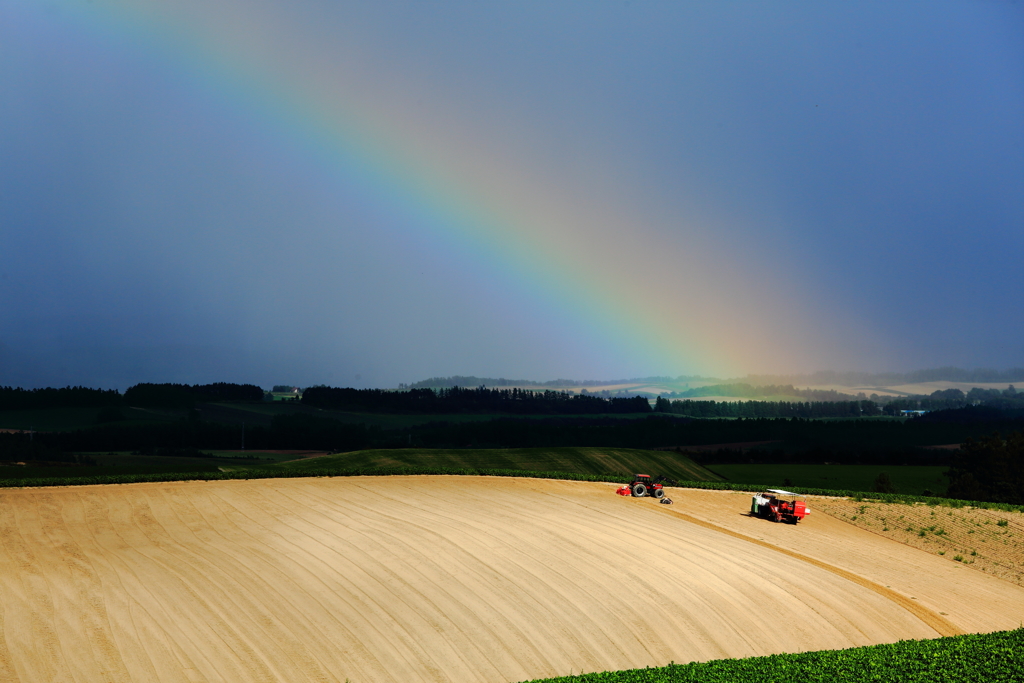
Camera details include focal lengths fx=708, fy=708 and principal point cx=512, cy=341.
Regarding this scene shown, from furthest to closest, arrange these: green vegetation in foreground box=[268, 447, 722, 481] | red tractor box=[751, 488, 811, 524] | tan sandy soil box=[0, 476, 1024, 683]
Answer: green vegetation in foreground box=[268, 447, 722, 481]
red tractor box=[751, 488, 811, 524]
tan sandy soil box=[0, 476, 1024, 683]

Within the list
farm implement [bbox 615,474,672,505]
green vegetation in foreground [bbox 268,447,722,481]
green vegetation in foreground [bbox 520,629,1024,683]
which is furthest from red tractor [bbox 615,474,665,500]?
green vegetation in foreground [bbox 268,447,722,481]

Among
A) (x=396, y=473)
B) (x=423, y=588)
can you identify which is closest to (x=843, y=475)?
(x=396, y=473)

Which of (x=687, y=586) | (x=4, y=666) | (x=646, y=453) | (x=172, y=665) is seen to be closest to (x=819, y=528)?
(x=687, y=586)

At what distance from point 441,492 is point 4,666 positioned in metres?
18.4

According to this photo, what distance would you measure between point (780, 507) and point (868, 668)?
60.9 ft

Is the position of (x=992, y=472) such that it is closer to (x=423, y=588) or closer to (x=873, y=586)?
(x=873, y=586)

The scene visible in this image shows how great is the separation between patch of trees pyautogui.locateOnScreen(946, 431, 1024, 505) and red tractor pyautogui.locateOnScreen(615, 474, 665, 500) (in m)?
35.3

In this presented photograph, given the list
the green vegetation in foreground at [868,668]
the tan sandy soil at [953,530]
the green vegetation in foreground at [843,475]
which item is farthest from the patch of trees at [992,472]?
the green vegetation in foreground at [868,668]

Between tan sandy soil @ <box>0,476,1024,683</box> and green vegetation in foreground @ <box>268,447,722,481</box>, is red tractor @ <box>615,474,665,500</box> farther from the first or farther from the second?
green vegetation in foreground @ <box>268,447,722,481</box>

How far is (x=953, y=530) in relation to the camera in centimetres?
2839

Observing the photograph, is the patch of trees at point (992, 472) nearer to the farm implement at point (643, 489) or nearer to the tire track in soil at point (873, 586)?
the farm implement at point (643, 489)

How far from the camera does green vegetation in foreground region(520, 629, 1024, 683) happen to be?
34.8 ft

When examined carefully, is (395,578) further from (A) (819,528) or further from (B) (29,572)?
(A) (819,528)

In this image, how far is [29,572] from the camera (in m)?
18.0
